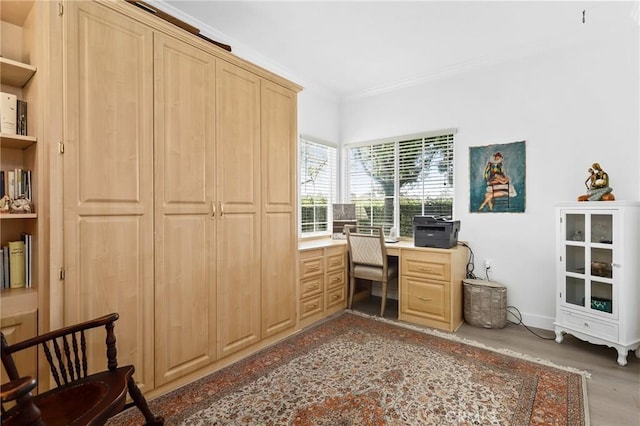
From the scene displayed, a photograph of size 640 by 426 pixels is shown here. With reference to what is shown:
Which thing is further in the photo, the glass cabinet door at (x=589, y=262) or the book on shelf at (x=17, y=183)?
the glass cabinet door at (x=589, y=262)

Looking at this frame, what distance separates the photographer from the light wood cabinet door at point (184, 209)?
201 cm

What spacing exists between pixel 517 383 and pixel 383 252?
1.64m

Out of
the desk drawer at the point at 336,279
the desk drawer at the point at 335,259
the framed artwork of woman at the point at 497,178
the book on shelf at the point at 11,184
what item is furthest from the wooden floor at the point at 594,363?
the book on shelf at the point at 11,184

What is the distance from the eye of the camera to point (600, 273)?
2.58m

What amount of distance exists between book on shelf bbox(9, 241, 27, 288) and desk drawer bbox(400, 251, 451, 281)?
3.12 m

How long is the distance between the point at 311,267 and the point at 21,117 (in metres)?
2.48

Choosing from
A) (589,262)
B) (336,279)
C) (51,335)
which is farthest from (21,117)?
(589,262)

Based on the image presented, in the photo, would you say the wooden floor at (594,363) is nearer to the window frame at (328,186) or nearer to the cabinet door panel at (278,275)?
the cabinet door panel at (278,275)

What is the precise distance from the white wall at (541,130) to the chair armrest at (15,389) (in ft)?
12.4

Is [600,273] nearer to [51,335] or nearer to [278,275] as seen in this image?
[278,275]

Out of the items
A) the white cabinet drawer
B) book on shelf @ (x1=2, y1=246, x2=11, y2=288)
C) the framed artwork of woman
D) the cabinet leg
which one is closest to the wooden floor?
the cabinet leg

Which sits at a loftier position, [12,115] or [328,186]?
[12,115]

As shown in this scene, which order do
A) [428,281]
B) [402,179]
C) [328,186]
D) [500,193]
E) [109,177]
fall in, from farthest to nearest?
[328,186] < [402,179] < [500,193] < [428,281] < [109,177]

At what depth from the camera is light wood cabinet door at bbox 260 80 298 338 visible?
2.72m
